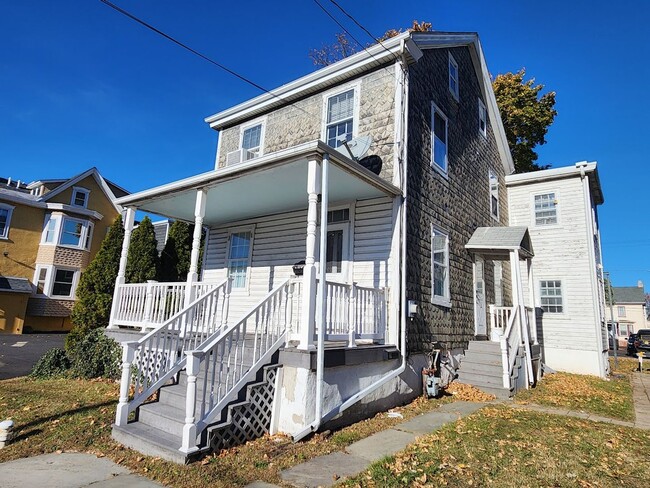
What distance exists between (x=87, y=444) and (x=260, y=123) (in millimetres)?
8986

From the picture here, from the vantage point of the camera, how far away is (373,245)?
8.04 meters

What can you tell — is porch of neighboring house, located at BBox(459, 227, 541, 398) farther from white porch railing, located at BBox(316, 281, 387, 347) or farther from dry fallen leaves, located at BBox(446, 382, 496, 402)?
white porch railing, located at BBox(316, 281, 387, 347)

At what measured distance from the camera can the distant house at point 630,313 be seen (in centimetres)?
4778

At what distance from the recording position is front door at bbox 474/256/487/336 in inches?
440

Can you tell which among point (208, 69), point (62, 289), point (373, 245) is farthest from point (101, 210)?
point (373, 245)

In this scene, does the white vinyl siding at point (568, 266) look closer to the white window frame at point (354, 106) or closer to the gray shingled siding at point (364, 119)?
the gray shingled siding at point (364, 119)

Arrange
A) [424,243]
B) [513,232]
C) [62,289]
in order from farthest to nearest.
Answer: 1. [62,289]
2. [513,232]
3. [424,243]

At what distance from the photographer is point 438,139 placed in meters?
10.1

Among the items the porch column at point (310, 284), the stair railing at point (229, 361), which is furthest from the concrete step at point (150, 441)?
the porch column at point (310, 284)

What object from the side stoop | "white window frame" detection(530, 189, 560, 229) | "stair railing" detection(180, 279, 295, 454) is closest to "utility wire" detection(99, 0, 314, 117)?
"stair railing" detection(180, 279, 295, 454)

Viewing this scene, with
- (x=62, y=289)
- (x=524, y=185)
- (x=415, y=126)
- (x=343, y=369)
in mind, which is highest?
(x=524, y=185)

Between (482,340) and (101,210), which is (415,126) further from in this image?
(101,210)

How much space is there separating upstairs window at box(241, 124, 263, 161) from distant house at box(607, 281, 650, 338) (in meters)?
51.9

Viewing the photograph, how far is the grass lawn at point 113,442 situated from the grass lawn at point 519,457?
97cm
